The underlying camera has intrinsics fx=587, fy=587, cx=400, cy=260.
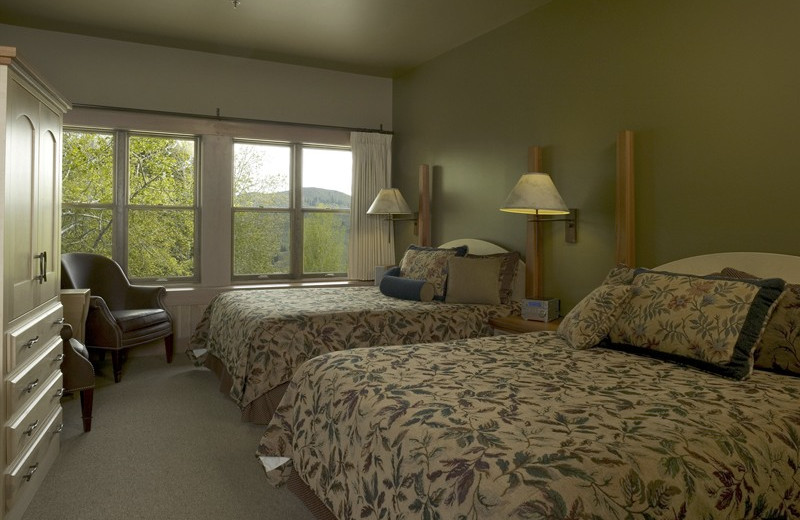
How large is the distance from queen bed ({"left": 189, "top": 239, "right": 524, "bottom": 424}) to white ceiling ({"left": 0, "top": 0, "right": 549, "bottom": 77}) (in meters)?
1.75

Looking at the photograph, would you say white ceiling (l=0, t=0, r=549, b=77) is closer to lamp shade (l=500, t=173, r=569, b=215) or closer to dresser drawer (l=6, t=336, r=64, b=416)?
lamp shade (l=500, t=173, r=569, b=215)

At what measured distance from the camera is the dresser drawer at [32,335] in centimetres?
213

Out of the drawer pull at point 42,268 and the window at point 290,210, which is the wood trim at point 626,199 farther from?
the window at point 290,210

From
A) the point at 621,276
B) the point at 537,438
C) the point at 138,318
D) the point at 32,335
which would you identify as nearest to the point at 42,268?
the point at 32,335

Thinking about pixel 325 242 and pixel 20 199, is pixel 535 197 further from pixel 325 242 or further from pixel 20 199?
pixel 325 242

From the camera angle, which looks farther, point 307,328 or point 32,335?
point 307,328

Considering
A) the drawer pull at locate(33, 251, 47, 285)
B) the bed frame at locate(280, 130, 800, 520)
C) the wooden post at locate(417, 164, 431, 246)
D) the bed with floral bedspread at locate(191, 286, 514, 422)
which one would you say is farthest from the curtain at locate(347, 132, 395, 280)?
the drawer pull at locate(33, 251, 47, 285)

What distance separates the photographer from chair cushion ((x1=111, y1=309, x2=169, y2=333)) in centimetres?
435

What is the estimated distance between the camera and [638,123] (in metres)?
3.38

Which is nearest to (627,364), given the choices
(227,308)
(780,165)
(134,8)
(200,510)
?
(780,165)

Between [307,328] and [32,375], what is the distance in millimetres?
1364

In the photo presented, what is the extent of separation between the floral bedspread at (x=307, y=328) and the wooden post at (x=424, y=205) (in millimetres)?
1366

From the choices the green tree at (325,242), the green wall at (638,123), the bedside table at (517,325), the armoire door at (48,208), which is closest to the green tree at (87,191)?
the green tree at (325,242)

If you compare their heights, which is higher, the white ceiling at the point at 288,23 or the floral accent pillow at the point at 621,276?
the white ceiling at the point at 288,23
